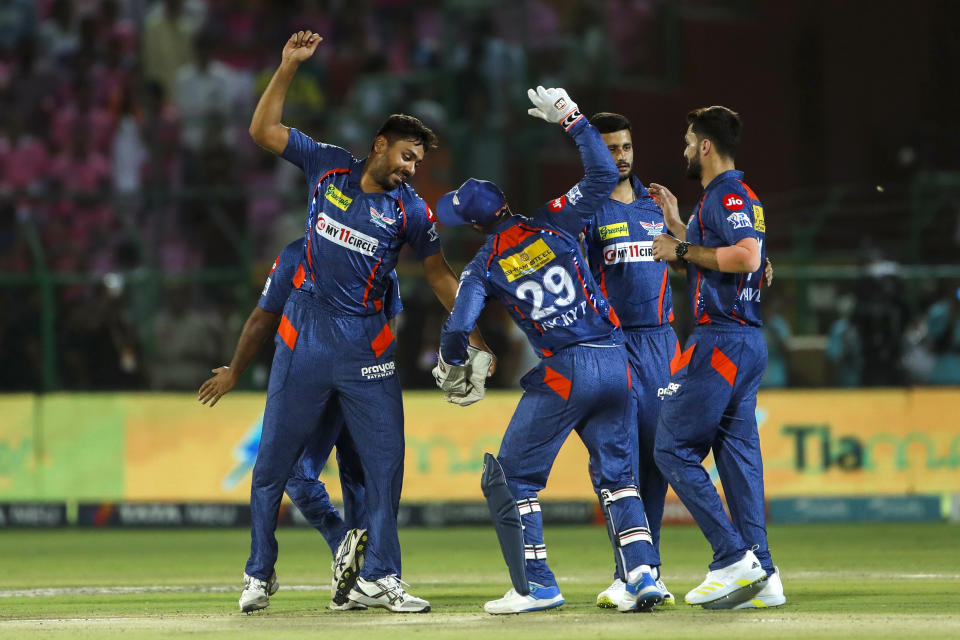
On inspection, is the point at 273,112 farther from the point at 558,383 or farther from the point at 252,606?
the point at 252,606

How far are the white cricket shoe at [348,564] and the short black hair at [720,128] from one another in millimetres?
2986

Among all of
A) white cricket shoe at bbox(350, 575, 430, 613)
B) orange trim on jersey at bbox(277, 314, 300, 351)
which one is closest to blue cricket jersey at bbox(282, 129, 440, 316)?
orange trim on jersey at bbox(277, 314, 300, 351)

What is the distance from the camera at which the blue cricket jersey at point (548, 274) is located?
7777 millimetres

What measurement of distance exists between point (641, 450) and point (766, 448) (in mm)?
6244

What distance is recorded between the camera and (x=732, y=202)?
25.8ft

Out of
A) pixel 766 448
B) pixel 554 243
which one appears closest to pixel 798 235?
pixel 766 448

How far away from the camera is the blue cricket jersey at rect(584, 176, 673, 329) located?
870 centimetres

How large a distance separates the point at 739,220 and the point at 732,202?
136 mm

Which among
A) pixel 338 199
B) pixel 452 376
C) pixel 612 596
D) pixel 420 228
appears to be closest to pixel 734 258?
pixel 452 376

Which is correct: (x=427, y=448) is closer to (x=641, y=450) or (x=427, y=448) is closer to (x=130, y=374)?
(x=130, y=374)

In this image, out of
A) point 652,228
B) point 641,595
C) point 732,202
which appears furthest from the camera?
point 652,228

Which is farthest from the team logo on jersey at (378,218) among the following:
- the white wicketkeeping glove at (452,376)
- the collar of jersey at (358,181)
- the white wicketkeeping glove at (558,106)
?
the white wicketkeeping glove at (558,106)

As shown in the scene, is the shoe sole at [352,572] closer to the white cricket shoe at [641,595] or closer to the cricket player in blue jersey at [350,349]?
the cricket player in blue jersey at [350,349]

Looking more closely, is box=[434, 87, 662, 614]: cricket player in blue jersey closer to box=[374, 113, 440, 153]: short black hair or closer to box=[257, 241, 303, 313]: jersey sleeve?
box=[374, 113, 440, 153]: short black hair
